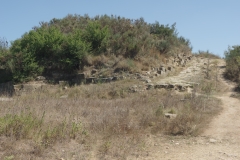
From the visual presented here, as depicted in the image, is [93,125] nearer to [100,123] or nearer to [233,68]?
[100,123]

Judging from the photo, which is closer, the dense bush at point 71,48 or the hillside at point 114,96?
the hillside at point 114,96

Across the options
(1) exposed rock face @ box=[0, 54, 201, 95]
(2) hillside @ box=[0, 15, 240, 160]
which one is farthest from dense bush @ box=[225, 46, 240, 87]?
(1) exposed rock face @ box=[0, 54, 201, 95]

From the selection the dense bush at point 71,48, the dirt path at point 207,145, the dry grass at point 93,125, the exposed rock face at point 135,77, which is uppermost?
the dense bush at point 71,48

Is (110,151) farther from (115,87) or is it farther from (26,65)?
(26,65)

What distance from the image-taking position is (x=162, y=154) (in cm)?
613

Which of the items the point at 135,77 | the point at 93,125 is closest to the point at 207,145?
the point at 93,125

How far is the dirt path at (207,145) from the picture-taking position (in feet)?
19.9

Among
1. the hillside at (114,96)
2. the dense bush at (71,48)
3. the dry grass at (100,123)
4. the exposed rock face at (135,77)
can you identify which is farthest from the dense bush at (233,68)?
the dry grass at (100,123)

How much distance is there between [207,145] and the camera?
271 inches

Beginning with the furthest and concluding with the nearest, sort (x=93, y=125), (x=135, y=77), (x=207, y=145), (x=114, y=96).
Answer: (x=135, y=77)
(x=114, y=96)
(x=93, y=125)
(x=207, y=145)

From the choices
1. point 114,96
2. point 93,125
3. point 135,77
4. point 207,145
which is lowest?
point 207,145

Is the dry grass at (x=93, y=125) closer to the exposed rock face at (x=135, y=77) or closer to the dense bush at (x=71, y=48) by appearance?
the exposed rock face at (x=135, y=77)

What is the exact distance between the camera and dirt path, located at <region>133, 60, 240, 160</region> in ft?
19.9

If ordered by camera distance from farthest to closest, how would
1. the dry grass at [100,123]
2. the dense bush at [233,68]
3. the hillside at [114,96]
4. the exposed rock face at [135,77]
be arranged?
the dense bush at [233,68], the exposed rock face at [135,77], the hillside at [114,96], the dry grass at [100,123]
